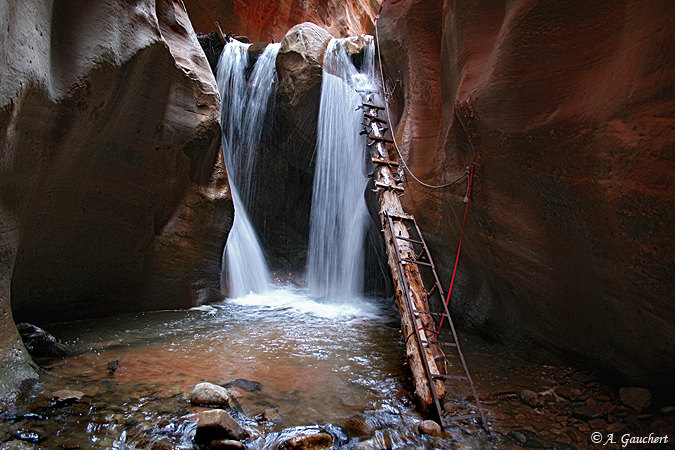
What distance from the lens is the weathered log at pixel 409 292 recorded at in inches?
148

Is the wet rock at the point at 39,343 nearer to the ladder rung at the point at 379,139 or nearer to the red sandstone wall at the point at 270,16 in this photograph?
the ladder rung at the point at 379,139

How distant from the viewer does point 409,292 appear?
468cm

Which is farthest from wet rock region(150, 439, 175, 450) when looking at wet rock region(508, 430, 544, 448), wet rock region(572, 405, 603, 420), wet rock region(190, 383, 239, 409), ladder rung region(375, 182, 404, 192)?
ladder rung region(375, 182, 404, 192)

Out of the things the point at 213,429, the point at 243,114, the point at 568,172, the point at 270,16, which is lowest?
the point at 213,429

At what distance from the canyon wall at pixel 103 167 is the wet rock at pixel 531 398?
4446 millimetres

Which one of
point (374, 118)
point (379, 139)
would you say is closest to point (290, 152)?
point (374, 118)

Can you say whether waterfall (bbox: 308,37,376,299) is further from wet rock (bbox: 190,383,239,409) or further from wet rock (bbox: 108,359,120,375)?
wet rock (bbox: 190,383,239,409)

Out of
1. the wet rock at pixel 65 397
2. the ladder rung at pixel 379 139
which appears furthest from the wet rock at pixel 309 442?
the ladder rung at pixel 379 139

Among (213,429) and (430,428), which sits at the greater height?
(213,429)

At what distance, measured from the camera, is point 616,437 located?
319 cm

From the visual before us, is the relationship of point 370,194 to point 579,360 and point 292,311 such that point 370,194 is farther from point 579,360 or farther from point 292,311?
point 579,360

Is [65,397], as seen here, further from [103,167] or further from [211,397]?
[103,167]

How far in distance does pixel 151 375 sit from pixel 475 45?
5.37 meters

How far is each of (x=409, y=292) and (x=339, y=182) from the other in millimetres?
5476
